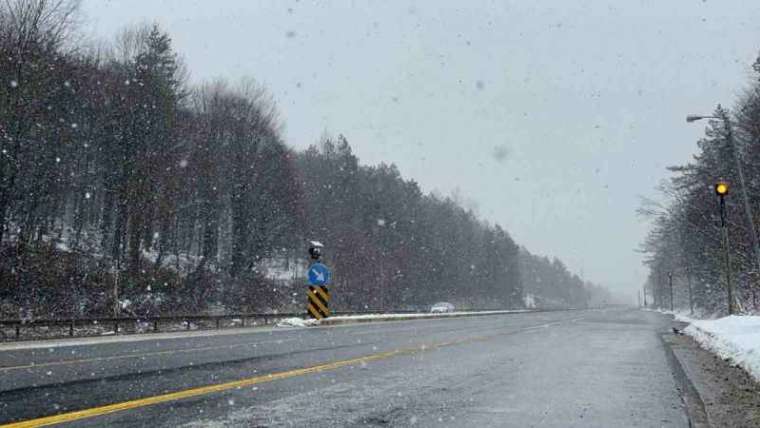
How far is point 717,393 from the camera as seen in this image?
7559 millimetres

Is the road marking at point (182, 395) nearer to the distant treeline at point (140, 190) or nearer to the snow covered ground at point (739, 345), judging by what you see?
the snow covered ground at point (739, 345)

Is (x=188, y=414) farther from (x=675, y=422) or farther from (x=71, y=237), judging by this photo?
(x=71, y=237)

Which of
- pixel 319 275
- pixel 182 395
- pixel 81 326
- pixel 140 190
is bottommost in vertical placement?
pixel 81 326

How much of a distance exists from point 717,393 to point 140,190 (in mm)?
33050

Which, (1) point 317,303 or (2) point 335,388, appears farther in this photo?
(1) point 317,303

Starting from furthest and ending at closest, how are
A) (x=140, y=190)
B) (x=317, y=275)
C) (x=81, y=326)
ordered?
(x=140, y=190), (x=317, y=275), (x=81, y=326)

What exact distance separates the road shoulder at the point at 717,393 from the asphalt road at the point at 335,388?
0.78 ft

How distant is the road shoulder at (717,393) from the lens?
5.99 meters

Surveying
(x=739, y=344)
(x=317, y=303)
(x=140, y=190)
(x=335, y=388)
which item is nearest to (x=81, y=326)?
(x=317, y=303)

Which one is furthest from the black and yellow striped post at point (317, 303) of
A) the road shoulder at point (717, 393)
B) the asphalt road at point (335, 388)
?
the road shoulder at point (717, 393)

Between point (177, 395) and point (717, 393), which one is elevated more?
point (177, 395)

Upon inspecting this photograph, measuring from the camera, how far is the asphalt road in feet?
19.4

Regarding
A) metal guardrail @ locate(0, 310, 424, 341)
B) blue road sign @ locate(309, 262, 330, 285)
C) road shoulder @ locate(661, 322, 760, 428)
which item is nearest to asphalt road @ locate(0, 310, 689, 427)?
road shoulder @ locate(661, 322, 760, 428)

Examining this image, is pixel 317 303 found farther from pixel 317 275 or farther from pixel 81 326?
pixel 81 326
